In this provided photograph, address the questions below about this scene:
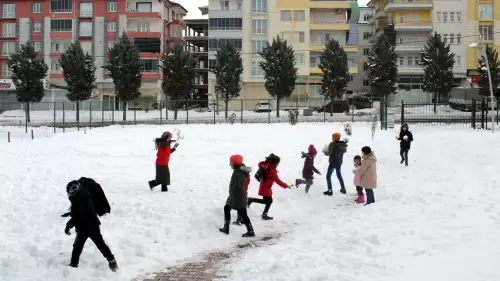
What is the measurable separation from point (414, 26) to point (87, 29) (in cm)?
4142

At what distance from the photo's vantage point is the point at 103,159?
747 inches

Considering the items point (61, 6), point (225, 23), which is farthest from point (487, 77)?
point (61, 6)

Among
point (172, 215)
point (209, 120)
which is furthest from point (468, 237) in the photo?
point (209, 120)

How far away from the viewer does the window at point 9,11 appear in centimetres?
7300

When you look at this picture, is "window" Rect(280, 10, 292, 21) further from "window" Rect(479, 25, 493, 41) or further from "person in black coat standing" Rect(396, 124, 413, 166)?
"person in black coat standing" Rect(396, 124, 413, 166)

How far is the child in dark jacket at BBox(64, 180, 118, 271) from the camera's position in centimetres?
773

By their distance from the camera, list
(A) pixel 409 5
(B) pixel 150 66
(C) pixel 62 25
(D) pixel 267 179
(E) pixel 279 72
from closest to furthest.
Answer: (D) pixel 267 179 → (E) pixel 279 72 → (A) pixel 409 5 → (B) pixel 150 66 → (C) pixel 62 25

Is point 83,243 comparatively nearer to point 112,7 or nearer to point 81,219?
point 81,219

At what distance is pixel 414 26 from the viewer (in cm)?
6806

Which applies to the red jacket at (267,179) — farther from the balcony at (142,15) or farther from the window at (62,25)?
the window at (62,25)

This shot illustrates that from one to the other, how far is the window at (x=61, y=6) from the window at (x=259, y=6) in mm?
23788

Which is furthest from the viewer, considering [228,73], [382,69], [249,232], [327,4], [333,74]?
[327,4]

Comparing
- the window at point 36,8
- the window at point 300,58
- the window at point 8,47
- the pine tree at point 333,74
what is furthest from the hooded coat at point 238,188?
the window at point 8,47

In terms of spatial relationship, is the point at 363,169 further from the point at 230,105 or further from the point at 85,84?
the point at 230,105
